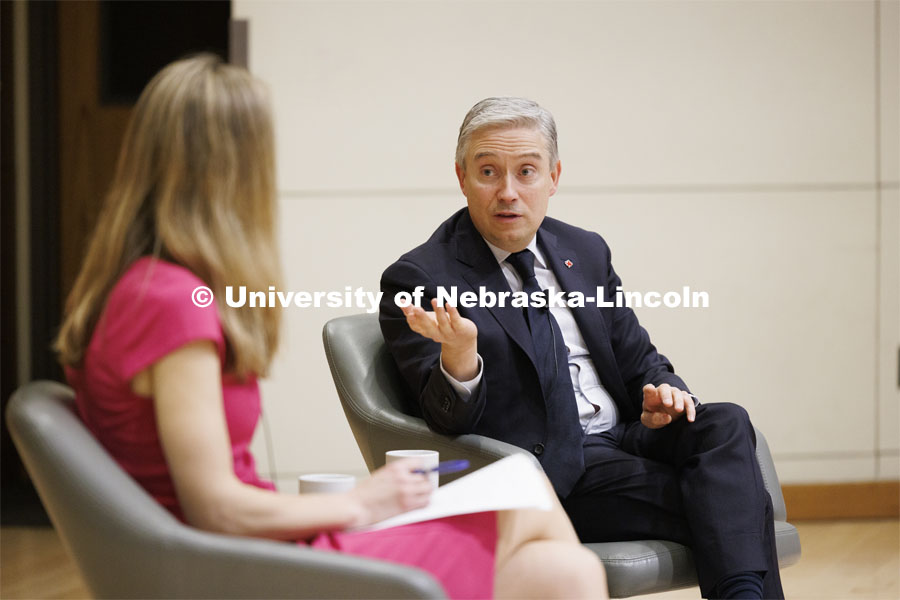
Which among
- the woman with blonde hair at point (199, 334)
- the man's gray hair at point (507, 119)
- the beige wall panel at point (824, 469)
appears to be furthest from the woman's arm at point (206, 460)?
the beige wall panel at point (824, 469)

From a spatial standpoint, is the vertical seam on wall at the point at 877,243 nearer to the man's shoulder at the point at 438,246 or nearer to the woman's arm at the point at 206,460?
the man's shoulder at the point at 438,246

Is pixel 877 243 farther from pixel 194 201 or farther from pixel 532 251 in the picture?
pixel 194 201

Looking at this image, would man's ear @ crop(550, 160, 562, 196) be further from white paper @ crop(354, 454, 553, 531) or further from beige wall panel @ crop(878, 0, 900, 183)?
beige wall panel @ crop(878, 0, 900, 183)

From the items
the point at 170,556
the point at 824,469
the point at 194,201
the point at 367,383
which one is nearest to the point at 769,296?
the point at 824,469

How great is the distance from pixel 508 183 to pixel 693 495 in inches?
34.5

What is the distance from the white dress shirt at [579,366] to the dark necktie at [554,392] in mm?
30

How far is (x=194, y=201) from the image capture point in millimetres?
1344

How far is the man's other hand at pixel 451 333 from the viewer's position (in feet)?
6.38

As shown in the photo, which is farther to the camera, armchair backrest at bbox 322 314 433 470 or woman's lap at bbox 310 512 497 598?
armchair backrest at bbox 322 314 433 470

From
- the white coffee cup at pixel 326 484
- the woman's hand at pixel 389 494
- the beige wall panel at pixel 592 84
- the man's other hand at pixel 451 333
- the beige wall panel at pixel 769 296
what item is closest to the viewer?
the woman's hand at pixel 389 494

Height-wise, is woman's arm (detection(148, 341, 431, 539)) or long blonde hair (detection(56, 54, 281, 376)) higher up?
long blonde hair (detection(56, 54, 281, 376))

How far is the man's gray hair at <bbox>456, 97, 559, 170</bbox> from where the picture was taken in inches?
94.8

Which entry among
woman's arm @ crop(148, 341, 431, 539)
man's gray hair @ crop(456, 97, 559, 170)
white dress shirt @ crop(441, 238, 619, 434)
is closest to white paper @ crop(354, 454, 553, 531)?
woman's arm @ crop(148, 341, 431, 539)

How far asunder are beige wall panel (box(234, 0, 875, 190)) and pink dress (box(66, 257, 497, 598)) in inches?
100.0
